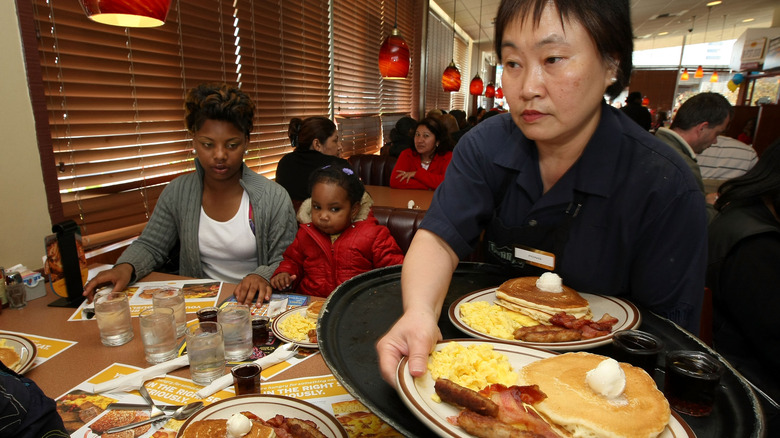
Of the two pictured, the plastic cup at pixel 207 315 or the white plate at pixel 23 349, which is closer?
the white plate at pixel 23 349

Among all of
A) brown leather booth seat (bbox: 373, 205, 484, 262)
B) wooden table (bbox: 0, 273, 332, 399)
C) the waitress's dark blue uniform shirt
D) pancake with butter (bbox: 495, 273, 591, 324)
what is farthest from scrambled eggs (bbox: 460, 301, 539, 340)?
brown leather booth seat (bbox: 373, 205, 484, 262)

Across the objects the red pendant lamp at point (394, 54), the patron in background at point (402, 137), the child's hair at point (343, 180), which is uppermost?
the red pendant lamp at point (394, 54)

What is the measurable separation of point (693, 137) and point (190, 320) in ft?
15.7

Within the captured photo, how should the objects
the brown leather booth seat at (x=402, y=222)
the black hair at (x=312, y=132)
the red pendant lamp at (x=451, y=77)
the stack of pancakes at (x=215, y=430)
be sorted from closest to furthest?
1. the stack of pancakes at (x=215, y=430)
2. the brown leather booth seat at (x=402, y=222)
3. the black hair at (x=312, y=132)
4. the red pendant lamp at (x=451, y=77)

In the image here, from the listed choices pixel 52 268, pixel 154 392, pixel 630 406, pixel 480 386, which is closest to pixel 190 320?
pixel 154 392

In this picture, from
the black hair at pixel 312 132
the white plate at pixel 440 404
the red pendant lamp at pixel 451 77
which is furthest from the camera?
the red pendant lamp at pixel 451 77

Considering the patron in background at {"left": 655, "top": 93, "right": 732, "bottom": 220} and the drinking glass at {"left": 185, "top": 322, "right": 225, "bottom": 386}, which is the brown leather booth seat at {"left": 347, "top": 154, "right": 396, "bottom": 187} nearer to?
the patron in background at {"left": 655, "top": 93, "right": 732, "bottom": 220}

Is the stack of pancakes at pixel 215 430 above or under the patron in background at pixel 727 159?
under

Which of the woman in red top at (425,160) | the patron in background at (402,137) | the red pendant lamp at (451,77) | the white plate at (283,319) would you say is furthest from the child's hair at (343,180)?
the red pendant lamp at (451,77)

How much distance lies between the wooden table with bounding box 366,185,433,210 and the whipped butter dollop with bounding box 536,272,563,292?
2579 millimetres

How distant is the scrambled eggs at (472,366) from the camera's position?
0.81 metres

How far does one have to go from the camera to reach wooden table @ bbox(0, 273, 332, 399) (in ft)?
4.05

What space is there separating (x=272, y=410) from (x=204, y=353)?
13.5 inches

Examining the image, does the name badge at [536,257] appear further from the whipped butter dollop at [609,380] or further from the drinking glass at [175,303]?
the drinking glass at [175,303]
